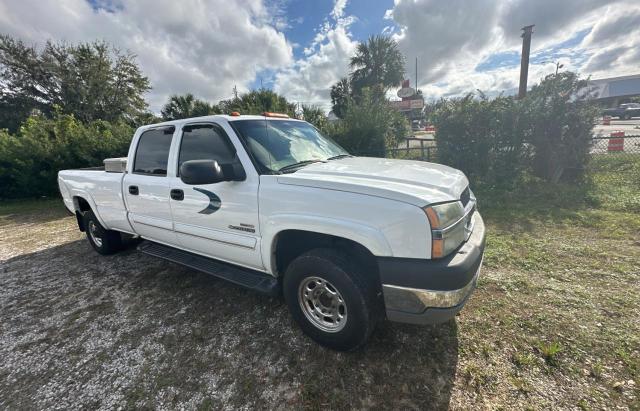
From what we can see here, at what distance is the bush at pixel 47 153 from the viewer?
9586mm

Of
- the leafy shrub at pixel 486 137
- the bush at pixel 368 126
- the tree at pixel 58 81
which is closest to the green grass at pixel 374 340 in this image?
the leafy shrub at pixel 486 137

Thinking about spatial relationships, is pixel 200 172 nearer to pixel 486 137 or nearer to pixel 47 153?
pixel 486 137

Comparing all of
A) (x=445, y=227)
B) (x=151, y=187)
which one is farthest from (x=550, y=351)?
(x=151, y=187)

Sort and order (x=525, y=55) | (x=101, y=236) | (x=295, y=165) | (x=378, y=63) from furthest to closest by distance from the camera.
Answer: (x=378, y=63)
(x=525, y=55)
(x=101, y=236)
(x=295, y=165)

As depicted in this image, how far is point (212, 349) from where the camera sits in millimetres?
2449

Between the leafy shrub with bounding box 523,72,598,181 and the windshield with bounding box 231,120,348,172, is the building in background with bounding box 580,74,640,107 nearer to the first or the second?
A: the leafy shrub with bounding box 523,72,598,181

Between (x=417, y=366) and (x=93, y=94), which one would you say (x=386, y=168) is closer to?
(x=417, y=366)

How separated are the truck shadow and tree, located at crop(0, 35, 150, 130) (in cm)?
3104

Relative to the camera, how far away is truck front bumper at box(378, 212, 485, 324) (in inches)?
71.0

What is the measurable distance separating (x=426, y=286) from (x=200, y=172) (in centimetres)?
184

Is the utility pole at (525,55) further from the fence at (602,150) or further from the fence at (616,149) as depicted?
the fence at (616,149)

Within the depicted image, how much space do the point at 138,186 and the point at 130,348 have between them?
Result: 1780 mm

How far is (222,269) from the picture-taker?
285 cm

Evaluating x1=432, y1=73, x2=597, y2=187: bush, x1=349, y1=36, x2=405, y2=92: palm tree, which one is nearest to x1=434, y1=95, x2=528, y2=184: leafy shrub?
x1=432, y1=73, x2=597, y2=187: bush
